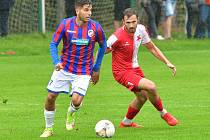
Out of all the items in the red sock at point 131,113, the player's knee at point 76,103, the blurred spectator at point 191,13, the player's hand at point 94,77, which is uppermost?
the player's hand at point 94,77

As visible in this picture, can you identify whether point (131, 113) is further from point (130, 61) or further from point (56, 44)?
point (56, 44)

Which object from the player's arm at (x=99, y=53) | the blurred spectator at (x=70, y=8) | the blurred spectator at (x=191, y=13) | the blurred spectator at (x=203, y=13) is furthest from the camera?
the blurred spectator at (x=191, y=13)

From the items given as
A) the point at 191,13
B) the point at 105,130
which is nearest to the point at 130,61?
the point at 105,130

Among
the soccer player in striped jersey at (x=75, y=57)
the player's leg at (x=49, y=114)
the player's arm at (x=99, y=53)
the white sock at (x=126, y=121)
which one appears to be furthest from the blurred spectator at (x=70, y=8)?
the player's leg at (x=49, y=114)

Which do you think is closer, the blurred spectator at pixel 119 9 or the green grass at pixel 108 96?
the green grass at pixel 108 96

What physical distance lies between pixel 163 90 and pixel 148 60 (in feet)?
19.4

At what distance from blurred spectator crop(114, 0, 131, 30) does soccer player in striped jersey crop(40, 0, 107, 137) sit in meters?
14.6

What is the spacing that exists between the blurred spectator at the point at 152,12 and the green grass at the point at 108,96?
769 millimetres

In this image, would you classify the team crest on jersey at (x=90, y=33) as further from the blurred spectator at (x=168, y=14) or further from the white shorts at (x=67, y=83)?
the blurred spectator at (x=168, y=14)

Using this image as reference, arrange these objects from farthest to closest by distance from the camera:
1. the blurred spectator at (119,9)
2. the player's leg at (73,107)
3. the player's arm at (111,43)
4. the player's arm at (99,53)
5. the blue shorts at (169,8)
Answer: the blue shorts at (169,8) → the blurred spectator at (119,9) → the player's arm at (111,43) → the player's arm at (99,53) → the player's leg at (73,107)

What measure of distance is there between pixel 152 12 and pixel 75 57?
15.5 meters

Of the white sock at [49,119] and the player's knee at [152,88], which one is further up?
the player's knee at [152,88]

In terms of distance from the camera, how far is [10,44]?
2572 centimetres

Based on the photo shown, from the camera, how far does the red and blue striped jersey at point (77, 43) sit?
39.3 ft
